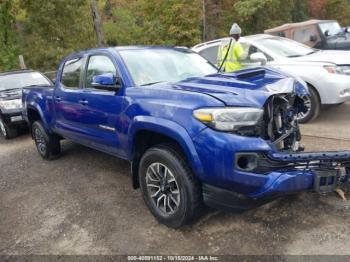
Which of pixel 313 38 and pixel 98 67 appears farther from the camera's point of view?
pixel 313 38

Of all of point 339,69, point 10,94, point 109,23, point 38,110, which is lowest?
point 10,94

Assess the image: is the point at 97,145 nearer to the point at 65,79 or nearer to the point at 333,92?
the point at 65,79

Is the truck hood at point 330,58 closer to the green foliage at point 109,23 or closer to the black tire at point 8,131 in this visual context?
the black tire at point 8,131

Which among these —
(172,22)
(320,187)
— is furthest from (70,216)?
(172,22)

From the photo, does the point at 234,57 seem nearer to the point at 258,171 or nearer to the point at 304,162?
the point at 304,162

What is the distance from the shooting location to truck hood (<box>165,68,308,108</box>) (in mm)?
3309

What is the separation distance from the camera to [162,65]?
4.60 metres

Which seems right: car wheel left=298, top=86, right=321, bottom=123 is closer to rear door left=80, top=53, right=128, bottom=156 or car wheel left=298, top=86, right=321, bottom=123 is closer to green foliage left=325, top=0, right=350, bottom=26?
rear door left=80, top=53, right=128, bottom=156

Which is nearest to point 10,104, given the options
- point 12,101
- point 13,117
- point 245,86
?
point 12,101

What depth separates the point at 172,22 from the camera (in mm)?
23188

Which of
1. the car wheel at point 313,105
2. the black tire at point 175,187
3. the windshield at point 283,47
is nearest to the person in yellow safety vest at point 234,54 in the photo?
the windshield at point 283,47

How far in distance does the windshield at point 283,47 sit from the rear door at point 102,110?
4236 millimetres

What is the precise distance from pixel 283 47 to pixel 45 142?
515 centimetres

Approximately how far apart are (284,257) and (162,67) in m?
2.50
